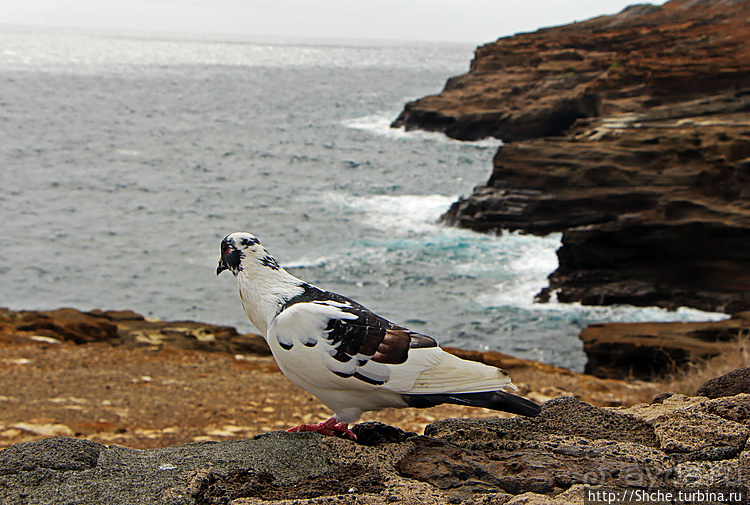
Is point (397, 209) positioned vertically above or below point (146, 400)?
below

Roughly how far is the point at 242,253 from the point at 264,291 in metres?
0.33

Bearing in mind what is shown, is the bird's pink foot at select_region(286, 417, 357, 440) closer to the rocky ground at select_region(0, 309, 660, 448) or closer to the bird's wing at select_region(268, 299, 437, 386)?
the bird's wing at select_region(268, 299, 437, 386)

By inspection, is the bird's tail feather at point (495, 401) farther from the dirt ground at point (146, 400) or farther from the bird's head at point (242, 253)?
the dirt ground at point (146, 400)

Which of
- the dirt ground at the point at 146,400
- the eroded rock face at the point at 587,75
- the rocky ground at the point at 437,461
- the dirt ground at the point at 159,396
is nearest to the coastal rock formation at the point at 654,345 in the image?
the dirt ground at the point at 159,396

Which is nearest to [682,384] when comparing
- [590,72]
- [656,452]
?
[656,452]

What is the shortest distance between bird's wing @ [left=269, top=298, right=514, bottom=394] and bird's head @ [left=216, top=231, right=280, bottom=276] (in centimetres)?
54

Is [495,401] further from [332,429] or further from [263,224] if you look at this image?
[263,224]

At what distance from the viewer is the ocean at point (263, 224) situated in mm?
19641

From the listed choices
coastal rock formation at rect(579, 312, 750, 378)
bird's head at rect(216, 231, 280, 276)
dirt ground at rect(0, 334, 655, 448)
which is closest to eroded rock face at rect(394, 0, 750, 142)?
coastal rock formation at rect(579, 312, 750, 378)

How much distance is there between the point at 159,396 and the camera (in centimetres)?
871

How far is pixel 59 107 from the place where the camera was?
66812mm

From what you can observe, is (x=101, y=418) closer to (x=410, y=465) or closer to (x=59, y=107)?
(x=410, y=465)

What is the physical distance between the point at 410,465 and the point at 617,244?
16.9m

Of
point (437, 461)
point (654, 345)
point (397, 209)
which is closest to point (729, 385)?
point (437, 461)
